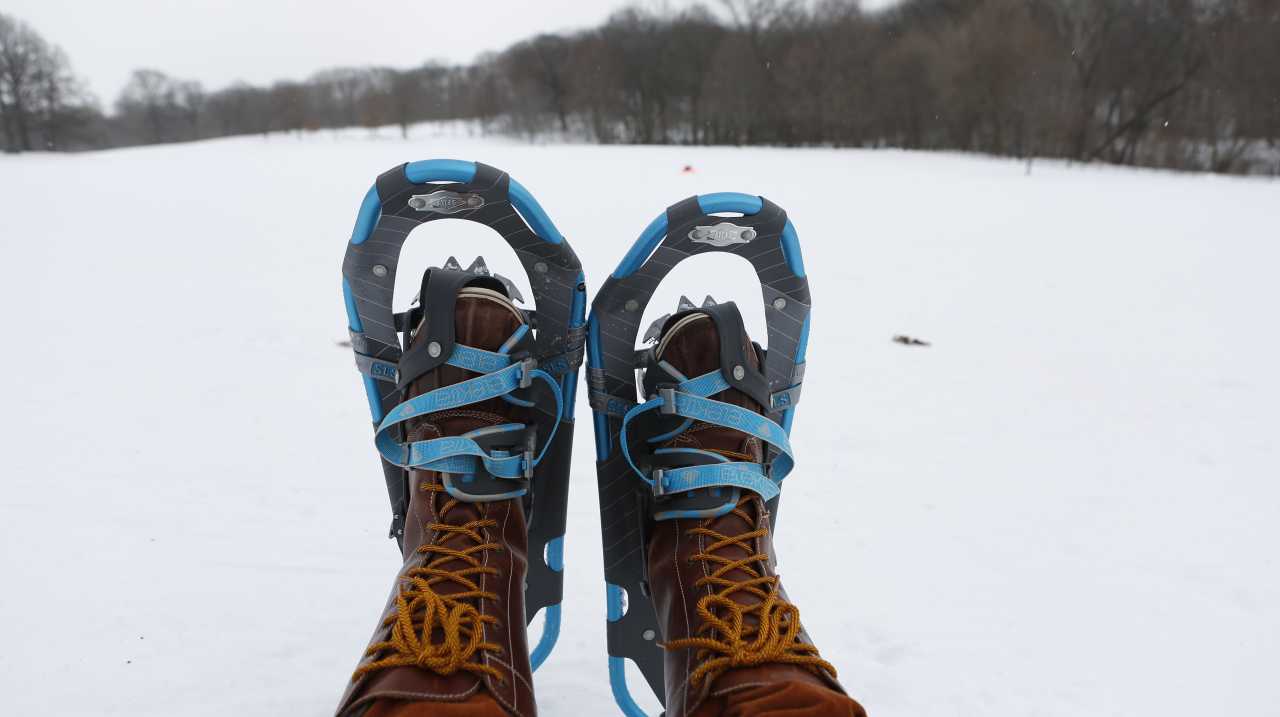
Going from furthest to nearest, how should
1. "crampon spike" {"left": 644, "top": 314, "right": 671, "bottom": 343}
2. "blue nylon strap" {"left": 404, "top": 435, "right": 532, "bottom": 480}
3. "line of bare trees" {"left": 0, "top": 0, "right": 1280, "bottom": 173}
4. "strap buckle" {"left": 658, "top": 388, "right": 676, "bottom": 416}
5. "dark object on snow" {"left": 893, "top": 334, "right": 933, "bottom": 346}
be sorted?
"line of bare trees" {"left": 0, "top": 0, "right": 1280, "bottom": 173}, "dark object on snow" {"left": 893, "top": 334, "right": 933, "bottom": 346}, "crampon spike" {"left": 644, "top": 314, "right": 671, "bottom": 343}, "strap buckle" {"left": 658, "top": 388, "right": 676, "bottom": 416}, "blue nylon strap" {"left": 404, "top": 435, "right": 532, "bottom": 480}

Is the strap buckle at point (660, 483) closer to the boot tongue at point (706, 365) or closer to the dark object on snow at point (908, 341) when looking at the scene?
the boot tongue at point (706, 365)

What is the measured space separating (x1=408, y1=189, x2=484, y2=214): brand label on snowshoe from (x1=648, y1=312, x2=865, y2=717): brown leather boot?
49cm

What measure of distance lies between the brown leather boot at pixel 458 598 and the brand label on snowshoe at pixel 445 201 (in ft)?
0.63

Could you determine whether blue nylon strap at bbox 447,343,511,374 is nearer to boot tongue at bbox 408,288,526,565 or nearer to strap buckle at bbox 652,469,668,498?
boot tongue at bbox 408,288,526,565

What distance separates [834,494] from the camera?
2.46m

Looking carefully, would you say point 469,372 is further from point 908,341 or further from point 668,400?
point 908,341

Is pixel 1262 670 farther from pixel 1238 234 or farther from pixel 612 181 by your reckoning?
pixel 612 181

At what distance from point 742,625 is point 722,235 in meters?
0.77

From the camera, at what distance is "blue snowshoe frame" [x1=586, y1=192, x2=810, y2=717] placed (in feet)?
4.52

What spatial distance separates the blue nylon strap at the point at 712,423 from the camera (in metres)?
1.27

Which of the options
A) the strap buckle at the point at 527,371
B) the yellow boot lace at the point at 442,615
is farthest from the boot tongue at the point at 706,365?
the yellow boot lace at the point at 442,615

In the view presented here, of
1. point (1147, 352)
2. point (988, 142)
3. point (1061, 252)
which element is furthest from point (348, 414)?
point (988, 142)

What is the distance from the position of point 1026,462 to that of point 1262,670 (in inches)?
48.5

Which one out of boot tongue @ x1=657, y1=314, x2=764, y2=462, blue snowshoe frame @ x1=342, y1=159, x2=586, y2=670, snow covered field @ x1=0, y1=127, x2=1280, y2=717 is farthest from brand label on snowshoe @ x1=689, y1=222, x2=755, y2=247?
snow covered field @ x1=0, y1=127, x2=1280, y2=717
